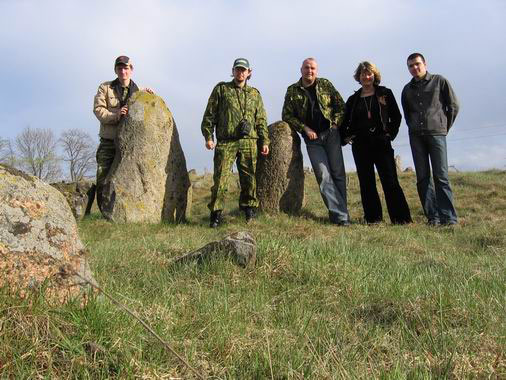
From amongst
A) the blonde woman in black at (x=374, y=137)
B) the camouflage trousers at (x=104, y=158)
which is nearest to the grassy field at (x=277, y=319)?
the blonde woman in black at (x=374, y=137)

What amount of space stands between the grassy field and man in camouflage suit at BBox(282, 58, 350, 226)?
3.19 metres

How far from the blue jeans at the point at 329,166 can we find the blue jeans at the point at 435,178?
123 cm

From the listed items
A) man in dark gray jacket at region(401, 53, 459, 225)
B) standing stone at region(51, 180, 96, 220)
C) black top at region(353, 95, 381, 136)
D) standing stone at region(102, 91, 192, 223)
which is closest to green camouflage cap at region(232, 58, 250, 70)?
standing stone at region(102, 91, 192, 223)

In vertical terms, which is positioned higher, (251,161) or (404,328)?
(251,161)

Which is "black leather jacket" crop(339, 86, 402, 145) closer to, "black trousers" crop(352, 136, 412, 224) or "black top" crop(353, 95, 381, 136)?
"black top" crop(353, 95, 381, 136)

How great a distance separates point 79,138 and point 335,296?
37291 mm

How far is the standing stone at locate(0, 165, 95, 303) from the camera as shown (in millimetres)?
2281

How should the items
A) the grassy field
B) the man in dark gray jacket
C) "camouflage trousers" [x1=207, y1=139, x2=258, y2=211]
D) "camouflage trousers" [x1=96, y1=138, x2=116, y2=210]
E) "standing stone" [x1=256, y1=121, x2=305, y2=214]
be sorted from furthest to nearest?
"standing stone" [x1=256, y1=121, x2=305, y2=214]
"camouflage trousers" [x1=96, y1=138, x2=116, y2=210]
"camouflage trousers" [x1=207, y1=139, x2=258, y2=211]
the man in dark gray jacket
the grassy field

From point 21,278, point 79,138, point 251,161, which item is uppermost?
point 79,138

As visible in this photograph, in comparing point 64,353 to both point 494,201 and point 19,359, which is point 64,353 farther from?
point 494,201

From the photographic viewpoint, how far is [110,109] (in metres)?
8.20

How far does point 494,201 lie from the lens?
9.91m

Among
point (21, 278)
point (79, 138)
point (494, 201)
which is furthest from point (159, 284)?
point (79, 138)

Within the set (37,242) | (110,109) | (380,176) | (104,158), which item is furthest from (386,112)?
(37,242)
